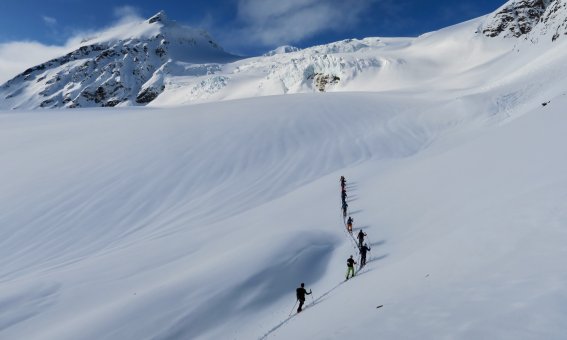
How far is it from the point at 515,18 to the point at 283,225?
101430mm

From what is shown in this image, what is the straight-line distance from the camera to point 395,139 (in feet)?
119

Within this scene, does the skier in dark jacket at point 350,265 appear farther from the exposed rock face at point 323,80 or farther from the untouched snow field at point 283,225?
the exposed rock face at point 323,80

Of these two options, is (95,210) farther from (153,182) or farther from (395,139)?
(395,139)

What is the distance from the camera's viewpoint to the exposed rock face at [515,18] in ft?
313

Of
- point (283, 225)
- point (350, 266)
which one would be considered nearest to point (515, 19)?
point (283, 225)

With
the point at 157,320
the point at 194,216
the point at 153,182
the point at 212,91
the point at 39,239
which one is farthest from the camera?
the point at 212,91

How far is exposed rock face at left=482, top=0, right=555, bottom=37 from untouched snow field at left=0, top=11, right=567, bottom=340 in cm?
6409

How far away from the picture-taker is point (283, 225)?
1934cm

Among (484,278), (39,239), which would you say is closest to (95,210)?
(39,239)

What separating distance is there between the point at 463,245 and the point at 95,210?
20.2m

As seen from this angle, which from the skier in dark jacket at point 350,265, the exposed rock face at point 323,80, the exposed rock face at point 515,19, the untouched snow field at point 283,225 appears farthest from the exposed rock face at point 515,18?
Answer: the skier in dark jacket at point 350,265

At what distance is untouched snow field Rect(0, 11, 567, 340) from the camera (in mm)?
7562

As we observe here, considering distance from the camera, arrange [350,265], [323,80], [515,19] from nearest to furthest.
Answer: [350,265], [515,19], [323,80]

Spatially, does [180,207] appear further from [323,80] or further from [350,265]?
[323,80]
